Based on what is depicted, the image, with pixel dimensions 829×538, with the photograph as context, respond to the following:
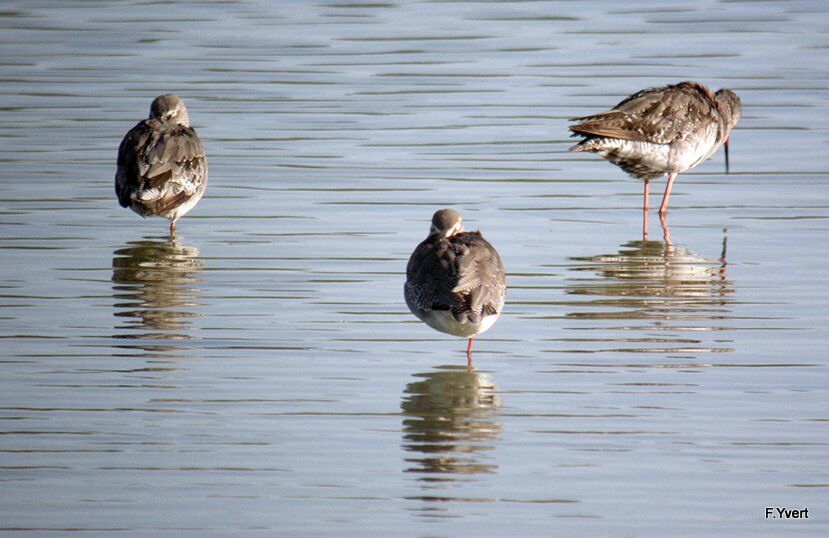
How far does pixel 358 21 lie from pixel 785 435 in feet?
51.2

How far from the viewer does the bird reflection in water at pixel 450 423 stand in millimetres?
7520

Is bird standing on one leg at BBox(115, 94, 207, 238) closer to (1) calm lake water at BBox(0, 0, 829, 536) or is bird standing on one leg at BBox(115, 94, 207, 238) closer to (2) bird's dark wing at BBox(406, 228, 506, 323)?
(1) calm lake water at BBox(0, 0, 829, 536)

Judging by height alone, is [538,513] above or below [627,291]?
below

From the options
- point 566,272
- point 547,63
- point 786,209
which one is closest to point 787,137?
point 786,209

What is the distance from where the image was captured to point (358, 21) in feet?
74.4

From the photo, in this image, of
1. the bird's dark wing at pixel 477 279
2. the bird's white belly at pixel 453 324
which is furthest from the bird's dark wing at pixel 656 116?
the bird's white belly at pixel 453 324

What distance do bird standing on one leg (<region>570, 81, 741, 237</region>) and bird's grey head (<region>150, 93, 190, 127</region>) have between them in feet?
11.8

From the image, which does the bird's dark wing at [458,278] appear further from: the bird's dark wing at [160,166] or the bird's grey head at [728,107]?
the bird's grey head at [728,107]

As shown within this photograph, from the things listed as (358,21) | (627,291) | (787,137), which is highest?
(358,21)

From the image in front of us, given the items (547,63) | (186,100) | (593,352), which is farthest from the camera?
(547,63)

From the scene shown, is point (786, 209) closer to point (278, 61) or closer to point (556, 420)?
point (556, 420)

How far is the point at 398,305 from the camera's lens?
1066cm

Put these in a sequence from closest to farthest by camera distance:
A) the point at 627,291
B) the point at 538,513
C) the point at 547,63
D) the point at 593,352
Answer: the point at 538,513 < the point at 593,352 < the point at 627,291 < the point at 547,63

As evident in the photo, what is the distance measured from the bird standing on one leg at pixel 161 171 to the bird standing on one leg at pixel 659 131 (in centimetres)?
329
